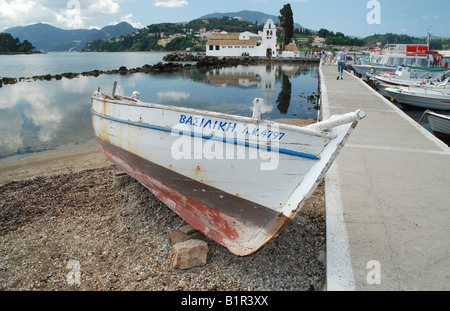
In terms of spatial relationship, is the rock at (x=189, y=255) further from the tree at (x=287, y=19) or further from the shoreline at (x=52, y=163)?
the tree at (x=287, y=19)

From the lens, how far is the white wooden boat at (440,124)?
32.7ft

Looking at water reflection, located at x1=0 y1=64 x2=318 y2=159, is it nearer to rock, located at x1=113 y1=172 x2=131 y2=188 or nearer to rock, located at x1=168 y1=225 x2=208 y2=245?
rock, located at x1=113 y1=172 x2=131 y2=188

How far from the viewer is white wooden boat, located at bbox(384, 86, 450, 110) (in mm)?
14805

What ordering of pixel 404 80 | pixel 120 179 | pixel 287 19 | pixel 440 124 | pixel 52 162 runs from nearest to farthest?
pixel 120 179 < pixel 52 162 < pixel 440 124 < pixel 404 80 < pixel 287 19

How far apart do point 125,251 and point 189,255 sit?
1.19 m

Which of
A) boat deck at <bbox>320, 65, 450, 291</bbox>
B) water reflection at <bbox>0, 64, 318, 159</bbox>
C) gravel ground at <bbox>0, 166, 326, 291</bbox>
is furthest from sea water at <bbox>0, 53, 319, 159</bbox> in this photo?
boat deck at <bbox>320, 65, 450, 291</bbox>

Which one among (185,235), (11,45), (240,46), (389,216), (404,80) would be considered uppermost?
(11,45)

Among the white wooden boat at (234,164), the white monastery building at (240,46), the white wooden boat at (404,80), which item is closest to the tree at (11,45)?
the white monastery building at (240,46)

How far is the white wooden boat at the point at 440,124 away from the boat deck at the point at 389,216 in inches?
136

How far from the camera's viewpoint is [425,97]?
15.2 meters

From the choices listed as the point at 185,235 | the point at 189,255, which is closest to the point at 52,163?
the point at 185,235

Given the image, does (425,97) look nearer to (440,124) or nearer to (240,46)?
(440,124)

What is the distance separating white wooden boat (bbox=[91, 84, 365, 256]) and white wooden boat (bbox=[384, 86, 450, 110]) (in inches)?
581

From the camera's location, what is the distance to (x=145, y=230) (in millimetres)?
4930
